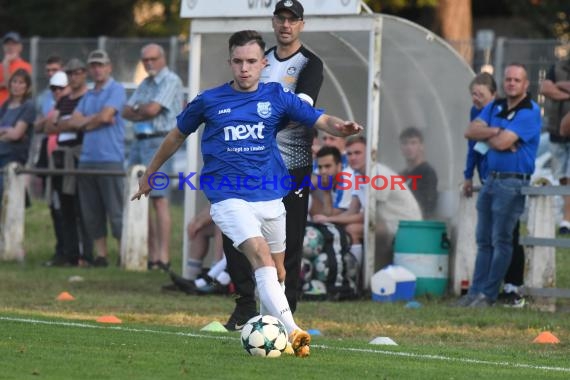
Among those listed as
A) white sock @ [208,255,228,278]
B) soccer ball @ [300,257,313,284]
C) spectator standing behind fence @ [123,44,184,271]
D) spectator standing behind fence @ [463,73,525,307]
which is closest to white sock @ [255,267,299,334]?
soccer ball @ [300,257,313,284]

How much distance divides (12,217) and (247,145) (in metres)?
9.79

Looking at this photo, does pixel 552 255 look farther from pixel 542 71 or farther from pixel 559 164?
pixel 542 71

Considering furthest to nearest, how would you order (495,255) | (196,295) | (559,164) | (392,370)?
(559,164) → (196,295) → (495,255) → (392,370)

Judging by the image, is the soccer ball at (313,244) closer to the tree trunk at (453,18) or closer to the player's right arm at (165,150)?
the player's right arm at (165,150)

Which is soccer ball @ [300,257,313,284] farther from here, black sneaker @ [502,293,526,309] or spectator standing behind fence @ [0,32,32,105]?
spectator standing behind fence @ [0,32,32,105]

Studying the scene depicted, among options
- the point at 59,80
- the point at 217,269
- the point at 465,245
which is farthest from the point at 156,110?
the point at 465,245

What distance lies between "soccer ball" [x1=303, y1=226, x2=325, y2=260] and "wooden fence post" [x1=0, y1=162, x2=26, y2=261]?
5.47 metres

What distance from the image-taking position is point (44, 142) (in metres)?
19.6

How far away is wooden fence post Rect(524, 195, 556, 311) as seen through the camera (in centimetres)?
1409

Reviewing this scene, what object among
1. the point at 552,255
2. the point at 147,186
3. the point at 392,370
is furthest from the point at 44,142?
the point at 392,370

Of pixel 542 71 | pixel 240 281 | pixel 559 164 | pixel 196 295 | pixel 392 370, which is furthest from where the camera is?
pixel 542 71

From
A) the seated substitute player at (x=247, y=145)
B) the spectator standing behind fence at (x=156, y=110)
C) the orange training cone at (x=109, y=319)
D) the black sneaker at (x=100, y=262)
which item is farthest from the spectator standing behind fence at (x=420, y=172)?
the seated substitute player at (x=247, y=145)

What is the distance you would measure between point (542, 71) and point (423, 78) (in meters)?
4.19

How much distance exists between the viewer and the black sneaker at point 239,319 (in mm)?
11305
